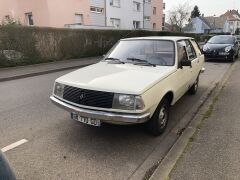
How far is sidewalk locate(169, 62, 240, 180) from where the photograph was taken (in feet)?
10.3

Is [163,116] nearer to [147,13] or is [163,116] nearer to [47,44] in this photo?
[47,44]

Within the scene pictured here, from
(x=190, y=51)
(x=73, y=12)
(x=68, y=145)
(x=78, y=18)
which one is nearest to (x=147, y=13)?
(x=78, y=18)

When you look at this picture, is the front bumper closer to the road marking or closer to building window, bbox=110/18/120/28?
the road marking

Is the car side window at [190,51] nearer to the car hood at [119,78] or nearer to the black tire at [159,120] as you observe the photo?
the car hood at [119,78]

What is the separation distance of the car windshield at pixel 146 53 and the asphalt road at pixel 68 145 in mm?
1284

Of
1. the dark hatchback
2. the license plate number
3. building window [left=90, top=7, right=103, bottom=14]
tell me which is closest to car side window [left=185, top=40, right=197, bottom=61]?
the license plate number

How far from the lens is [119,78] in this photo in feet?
12.8

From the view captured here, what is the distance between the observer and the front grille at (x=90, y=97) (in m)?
3.58

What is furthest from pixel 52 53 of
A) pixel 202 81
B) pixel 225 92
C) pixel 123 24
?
pixel 123 24

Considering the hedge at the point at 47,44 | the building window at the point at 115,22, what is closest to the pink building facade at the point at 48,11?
the building window at the point at 115,22

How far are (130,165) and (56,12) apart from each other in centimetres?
2347

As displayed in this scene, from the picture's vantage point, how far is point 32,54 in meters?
13.4

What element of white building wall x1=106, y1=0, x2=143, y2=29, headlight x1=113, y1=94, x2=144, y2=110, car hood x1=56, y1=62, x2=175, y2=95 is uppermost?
white building wall x1=106, y1=0, x2=143, y2=29

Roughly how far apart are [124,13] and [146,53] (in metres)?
29.4
